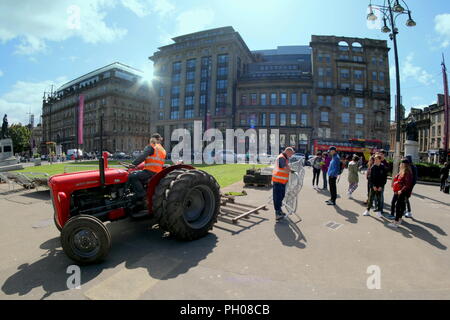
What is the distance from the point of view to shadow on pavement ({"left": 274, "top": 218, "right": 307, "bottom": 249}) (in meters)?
4.96

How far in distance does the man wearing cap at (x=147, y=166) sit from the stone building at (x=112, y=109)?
224 feet

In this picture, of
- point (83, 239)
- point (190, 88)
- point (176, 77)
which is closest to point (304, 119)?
point (190, 88)

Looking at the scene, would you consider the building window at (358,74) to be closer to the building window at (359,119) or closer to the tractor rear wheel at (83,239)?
the building window at (359,119)

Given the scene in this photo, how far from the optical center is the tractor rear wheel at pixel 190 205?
4.50 meters

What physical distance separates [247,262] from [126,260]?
6.65ft

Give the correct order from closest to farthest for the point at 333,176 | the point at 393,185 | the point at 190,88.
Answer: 1. the point at 393,185
2. the point at 333,176
3. the point at 190,88

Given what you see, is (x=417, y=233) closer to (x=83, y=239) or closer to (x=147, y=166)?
(x=147, y=166)

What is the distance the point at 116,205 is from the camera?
188 inches

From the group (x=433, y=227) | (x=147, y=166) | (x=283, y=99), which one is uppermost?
(x=283, y=99)

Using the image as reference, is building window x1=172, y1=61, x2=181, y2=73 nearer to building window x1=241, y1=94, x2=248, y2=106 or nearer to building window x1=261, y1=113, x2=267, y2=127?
building window x1=241, y1=94, x2=248, y2=106

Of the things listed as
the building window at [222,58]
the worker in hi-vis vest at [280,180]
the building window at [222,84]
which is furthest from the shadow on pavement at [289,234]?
the building window at [222,58]

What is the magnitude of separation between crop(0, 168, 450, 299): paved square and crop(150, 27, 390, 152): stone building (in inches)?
1787

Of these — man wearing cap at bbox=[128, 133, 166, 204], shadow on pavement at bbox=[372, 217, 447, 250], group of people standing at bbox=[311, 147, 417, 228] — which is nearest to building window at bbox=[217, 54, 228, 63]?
group of people standing at bbox=[311, 147, 417, 228]
